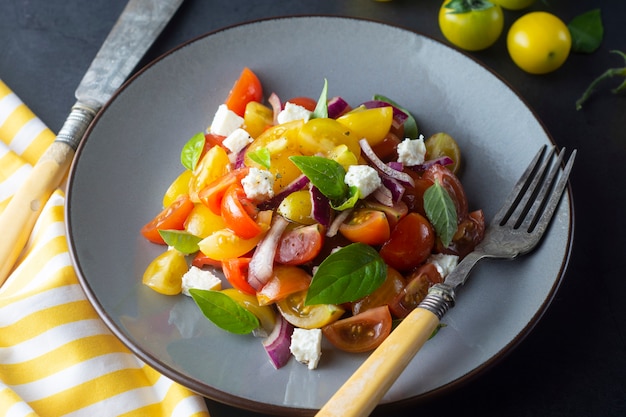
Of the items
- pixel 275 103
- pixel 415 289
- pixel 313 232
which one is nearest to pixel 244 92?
pixel 275 103

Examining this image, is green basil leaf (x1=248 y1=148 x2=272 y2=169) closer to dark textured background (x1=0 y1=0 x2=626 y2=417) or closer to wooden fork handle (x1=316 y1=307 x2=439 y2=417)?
wooden fork handle (x1=316 y1=307 x2=439 y2=417)

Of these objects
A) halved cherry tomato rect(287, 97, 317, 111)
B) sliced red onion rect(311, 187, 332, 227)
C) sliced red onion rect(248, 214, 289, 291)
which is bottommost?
sliced red onion rect(248, 214, 289, 291)

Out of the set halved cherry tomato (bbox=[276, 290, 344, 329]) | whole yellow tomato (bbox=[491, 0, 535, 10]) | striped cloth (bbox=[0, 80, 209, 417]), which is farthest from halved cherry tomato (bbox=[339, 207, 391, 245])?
whole yellow tomato (bbox=[491, 0, 535, 10])

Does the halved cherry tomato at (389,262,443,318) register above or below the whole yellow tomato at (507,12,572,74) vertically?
below

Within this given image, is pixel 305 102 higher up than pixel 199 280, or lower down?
higher up

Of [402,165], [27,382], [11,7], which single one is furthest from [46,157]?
[402,165]

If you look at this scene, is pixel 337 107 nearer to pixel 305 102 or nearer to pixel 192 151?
pixel 305 102
